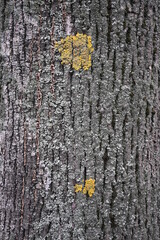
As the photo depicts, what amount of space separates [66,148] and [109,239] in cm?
56

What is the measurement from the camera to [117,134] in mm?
1426

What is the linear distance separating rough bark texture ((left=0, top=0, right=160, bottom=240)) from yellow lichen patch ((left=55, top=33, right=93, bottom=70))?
3cm

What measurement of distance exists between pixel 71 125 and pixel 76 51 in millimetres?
413

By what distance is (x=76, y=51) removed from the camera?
1.40m

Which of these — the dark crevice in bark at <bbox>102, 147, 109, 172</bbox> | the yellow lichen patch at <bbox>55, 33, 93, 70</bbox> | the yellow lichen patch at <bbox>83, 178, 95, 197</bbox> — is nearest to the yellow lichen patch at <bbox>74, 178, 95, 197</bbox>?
the yellow lichen patch at <bbox>83, 178, 95, 197</bbox>

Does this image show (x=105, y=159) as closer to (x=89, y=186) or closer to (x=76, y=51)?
(x=89, y=186)

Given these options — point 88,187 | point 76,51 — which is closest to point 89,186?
point 88,187

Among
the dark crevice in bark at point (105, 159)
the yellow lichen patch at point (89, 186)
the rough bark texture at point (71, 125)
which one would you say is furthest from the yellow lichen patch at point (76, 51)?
the yellow lichen patch at point (89, 186)

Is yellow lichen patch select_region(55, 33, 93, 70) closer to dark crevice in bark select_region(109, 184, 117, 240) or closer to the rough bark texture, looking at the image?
the rough bark texture

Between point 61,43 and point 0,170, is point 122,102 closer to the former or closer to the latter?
point 61,43

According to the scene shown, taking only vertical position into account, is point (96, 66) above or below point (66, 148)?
above

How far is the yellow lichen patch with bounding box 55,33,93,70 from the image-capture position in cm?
140

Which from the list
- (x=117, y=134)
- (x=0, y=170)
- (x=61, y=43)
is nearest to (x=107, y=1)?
(x=61, y=43)

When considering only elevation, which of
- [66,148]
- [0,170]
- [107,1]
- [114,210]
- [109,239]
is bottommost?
[109,239]
